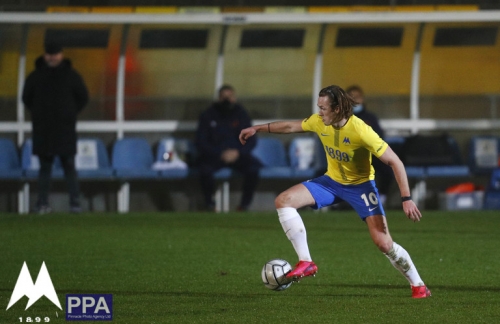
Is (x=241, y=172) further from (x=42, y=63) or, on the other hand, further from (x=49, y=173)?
(x=42, y=63)

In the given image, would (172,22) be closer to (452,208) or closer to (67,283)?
(452,208)

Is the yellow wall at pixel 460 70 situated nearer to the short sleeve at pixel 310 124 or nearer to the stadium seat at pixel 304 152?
the stadium seat at pixel 304 152

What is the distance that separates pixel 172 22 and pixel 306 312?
974 centimetres

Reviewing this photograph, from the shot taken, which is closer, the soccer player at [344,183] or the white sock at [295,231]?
the soccer player at [344,183]

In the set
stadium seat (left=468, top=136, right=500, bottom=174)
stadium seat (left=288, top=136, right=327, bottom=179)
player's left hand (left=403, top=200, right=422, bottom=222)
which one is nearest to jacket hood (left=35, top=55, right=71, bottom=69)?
stadium seat (left=288, top=136, right=327, bottom=179)

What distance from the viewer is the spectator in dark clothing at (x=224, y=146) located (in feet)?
47.1

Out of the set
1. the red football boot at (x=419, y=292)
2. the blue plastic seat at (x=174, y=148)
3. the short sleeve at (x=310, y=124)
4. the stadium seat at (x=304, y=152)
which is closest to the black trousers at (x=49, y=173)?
the blue plastic seat at (x=174, y=148)

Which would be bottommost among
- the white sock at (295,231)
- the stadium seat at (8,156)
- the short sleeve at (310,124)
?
the stadium seat at (8,156)

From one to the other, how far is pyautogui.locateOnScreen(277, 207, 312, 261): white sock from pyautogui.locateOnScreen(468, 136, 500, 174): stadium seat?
9500mm

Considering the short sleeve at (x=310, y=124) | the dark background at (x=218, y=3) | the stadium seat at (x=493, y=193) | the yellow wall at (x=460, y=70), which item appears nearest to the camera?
the short sleeve at (x=310, y=124)

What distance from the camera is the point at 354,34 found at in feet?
51.8

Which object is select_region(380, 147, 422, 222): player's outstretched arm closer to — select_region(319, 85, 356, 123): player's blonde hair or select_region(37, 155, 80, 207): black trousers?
select_region(319, 85, 356, 123): player's blonde hair

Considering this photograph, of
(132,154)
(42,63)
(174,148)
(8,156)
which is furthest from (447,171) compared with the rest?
(8,156)

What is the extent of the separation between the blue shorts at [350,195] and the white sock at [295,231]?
0.17m
